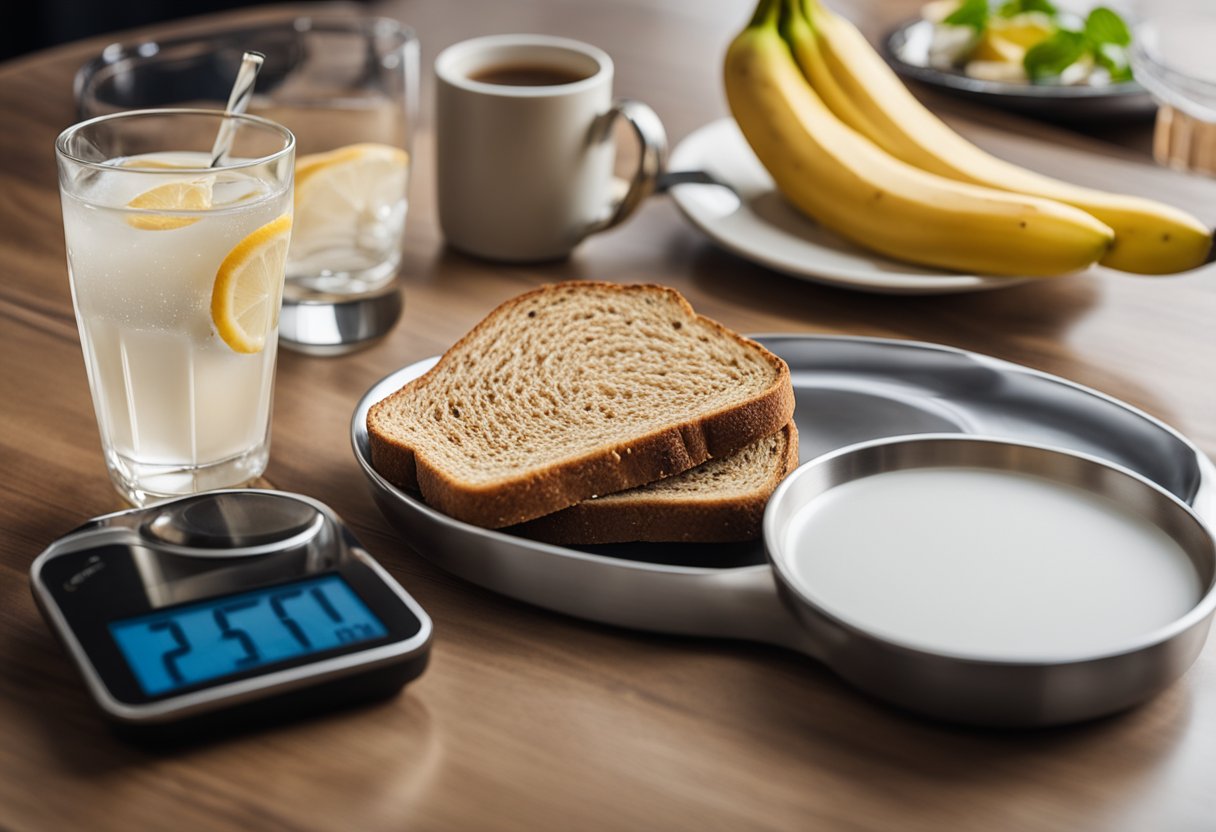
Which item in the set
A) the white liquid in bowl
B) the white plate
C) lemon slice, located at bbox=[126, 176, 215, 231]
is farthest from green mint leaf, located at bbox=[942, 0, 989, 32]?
lemon slice, located at bbox=[126, 176, 215, 231]

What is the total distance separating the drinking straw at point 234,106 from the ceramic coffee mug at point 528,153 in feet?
0.97

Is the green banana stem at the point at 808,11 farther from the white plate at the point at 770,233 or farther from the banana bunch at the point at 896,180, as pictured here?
the white plate at the point at 770,233

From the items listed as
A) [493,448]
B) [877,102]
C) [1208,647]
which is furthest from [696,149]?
[1208,647]

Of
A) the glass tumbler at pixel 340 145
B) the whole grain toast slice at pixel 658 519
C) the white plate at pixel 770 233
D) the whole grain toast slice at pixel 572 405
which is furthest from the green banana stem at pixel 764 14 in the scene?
the whole grain toast slice at pixel 658 519

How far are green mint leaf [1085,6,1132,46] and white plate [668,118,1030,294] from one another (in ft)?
1.86

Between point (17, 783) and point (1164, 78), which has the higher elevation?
point (1164, 78)

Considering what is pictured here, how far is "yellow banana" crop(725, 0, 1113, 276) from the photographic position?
1.04 metres

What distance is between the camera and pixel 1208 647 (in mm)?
654

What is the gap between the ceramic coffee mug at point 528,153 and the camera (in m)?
1.09

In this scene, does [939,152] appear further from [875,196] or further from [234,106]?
[234,106]

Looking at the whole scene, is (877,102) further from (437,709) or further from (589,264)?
(437,709)

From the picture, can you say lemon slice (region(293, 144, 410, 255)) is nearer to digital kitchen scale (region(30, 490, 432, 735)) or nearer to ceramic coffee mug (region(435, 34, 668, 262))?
ceramic coffee mug (region(435, 34, 668, 262))

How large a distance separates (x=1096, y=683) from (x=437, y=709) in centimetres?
30

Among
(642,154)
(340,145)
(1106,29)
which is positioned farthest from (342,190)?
(1106,29)
